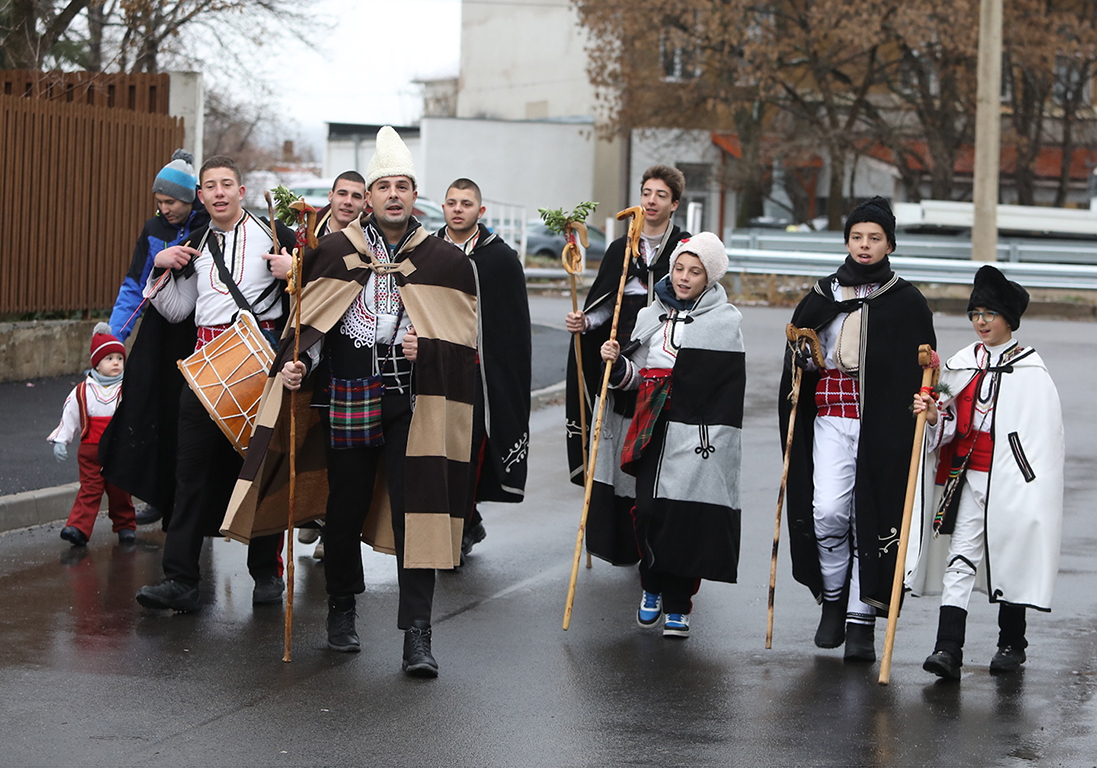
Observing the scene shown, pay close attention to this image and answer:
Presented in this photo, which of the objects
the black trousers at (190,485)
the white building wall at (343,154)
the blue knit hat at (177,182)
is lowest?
the black trousers at (190,485)

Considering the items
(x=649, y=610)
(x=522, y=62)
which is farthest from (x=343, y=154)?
(x=649, y=610)

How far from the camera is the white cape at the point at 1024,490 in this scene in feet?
19.4

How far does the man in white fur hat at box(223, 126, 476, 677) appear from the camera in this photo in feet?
19.3

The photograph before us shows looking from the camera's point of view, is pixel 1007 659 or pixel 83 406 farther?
pixel 83 406

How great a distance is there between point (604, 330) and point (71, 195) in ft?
25.8

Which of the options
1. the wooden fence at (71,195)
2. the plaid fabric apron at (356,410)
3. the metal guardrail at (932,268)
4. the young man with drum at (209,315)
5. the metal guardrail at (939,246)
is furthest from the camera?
the metal guardrail at (939,246)

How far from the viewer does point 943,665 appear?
5855 mm

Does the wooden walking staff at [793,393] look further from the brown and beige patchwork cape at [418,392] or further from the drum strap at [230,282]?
the drum strap at [230,282]

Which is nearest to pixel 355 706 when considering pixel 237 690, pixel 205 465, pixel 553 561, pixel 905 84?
pixel 237 690

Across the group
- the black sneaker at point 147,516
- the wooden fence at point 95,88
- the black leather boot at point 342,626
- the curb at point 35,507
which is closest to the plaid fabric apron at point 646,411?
the black leather boot at point 342,626

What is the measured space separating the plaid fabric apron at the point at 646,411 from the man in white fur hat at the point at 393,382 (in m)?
0.99

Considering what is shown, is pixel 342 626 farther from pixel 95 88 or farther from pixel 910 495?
pixel 95 88

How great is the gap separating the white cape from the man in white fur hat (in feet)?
6.88

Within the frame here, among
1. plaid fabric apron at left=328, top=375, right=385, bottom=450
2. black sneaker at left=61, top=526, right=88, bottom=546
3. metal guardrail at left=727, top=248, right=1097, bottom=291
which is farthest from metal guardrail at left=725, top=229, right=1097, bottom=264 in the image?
plaid fabric apron at left=328, top=375, right=385, bottom=450
